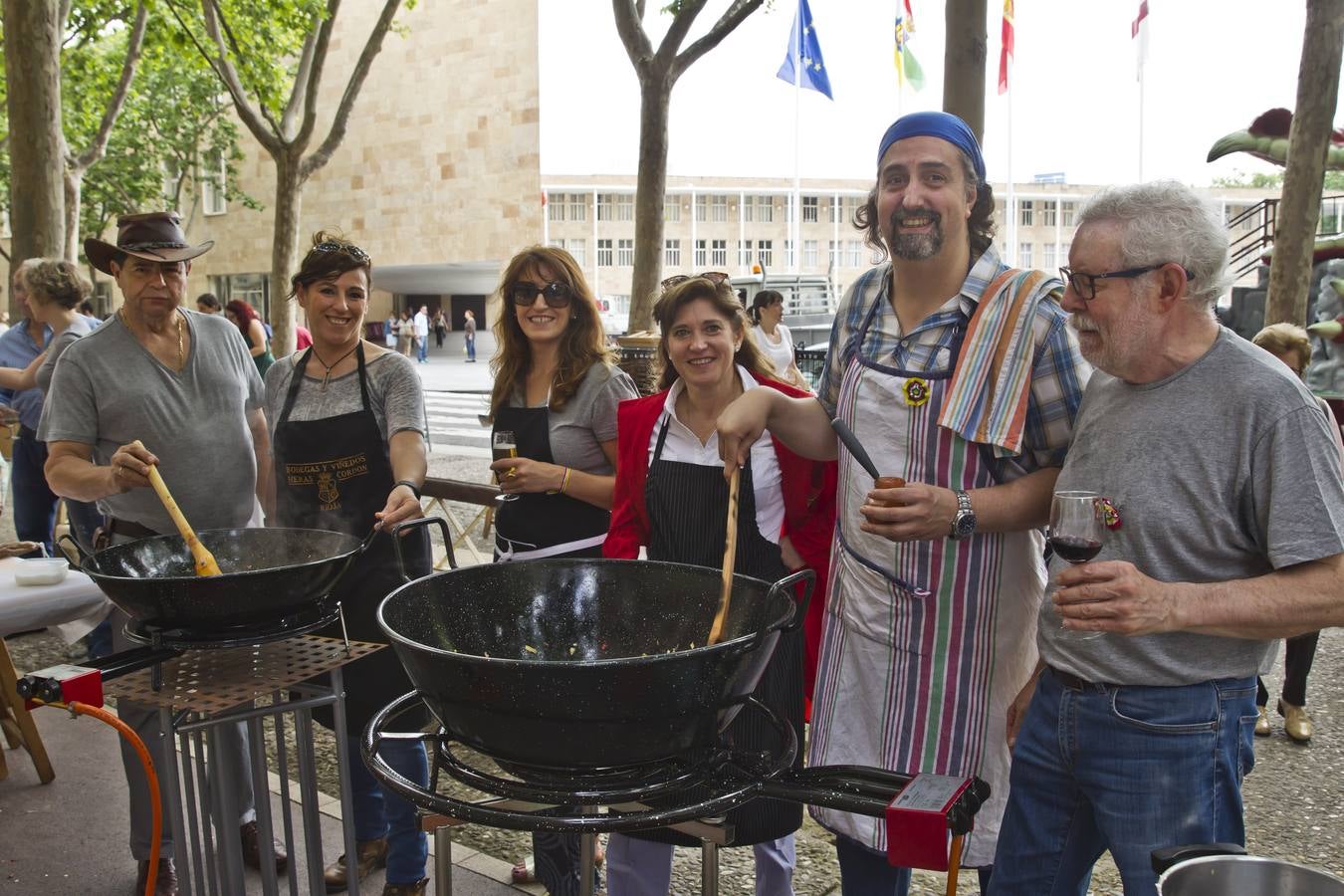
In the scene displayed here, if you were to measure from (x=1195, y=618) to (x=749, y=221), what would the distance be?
5765 centimetres

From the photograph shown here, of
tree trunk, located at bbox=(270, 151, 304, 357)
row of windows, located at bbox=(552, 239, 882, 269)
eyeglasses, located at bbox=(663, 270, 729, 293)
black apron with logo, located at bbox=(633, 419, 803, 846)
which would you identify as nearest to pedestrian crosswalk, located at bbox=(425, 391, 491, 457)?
tree trunk, located at bbox=(270, 151, 304, 357)

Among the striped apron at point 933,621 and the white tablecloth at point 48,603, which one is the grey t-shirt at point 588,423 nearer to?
the striped apron at point 933,621

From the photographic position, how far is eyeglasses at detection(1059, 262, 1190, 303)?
5.76ft

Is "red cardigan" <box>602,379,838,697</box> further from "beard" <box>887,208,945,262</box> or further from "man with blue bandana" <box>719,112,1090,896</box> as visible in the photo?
"beard" <box>887,208,945,262</box>

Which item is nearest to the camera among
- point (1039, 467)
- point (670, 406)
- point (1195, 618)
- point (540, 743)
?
point (540, 743)

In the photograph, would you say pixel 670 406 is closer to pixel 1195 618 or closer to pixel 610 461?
→ pixel 610 461

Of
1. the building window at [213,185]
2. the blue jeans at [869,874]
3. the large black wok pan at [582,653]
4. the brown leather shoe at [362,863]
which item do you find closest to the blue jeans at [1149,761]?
the blue jeans at [869,874]

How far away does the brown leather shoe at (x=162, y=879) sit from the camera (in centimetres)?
315

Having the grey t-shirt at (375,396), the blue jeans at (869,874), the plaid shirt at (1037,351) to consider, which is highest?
the plaid shirt at (1037,351)

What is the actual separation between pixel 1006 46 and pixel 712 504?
65.4 ft

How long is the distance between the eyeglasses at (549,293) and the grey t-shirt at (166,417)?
3.26 feet

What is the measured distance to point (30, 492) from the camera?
6203 mm

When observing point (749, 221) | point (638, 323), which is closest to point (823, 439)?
point (638, 323)

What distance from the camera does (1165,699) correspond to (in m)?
1.77
